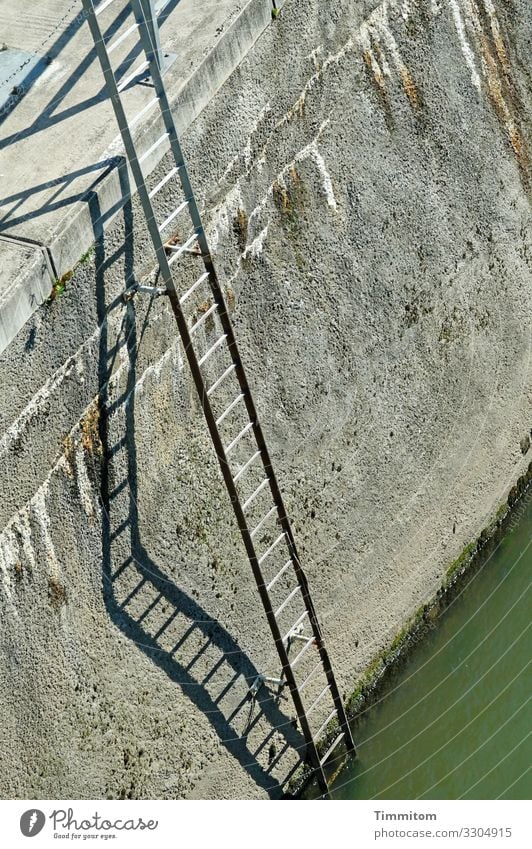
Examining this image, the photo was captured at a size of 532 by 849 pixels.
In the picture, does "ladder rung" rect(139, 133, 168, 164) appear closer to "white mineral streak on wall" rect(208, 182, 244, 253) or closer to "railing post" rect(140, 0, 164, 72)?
"railing post" rect(140, 0, 164, 72)

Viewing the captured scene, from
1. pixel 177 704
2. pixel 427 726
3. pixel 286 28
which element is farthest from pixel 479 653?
pixel 286 28

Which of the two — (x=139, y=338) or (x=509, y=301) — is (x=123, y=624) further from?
(x=509, y=301)

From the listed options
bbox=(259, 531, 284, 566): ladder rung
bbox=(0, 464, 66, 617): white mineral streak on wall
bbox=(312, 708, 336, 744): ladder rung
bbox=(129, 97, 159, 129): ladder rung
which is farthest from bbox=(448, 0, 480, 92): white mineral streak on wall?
bbox=(0, 464, 66, 617): white mineral streak on wall

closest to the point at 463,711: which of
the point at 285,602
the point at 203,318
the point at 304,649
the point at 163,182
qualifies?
the point at 304,649

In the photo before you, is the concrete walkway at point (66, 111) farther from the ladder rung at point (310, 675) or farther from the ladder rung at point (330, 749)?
the ladder rung at point (330, 749)

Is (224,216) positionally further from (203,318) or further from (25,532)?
(25,532)
